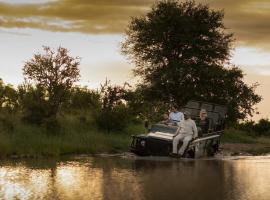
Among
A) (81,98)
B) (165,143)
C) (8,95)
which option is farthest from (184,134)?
(8,95)

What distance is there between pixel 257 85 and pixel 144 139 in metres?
33.7

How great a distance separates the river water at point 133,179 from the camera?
15.1 meters

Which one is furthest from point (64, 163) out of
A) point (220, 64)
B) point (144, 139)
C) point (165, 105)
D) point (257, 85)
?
point (257, 85)

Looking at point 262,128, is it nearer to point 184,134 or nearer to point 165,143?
point 165,143

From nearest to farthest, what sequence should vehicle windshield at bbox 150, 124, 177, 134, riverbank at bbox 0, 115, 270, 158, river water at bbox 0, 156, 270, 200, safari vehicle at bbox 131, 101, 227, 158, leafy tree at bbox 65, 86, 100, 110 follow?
1. river water at bbox 0, 156, 270, 200
2. riverbank at bbox 0, 115, 270, 158
3. safari vehicle at bbox 131, 101, 227, 158
4. vehicle windshield at bbox 150, 124, 177, 134
5. leafy tree at bbox 65, 86, 100, 110

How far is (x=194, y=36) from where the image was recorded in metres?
54.9

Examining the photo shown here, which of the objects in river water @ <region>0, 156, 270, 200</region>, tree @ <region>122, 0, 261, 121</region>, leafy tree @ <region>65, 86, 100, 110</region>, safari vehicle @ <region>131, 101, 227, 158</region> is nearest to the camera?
river water @ <region>0, 156, 270, 200</region>

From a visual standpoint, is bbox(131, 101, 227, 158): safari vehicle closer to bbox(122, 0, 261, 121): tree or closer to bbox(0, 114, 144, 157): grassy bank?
bbox(0, 114, 144, 157): grassy bank

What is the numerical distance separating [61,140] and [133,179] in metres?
12.7

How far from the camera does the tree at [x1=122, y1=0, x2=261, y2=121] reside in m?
54.0

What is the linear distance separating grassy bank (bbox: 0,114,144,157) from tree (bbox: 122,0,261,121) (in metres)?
17.4

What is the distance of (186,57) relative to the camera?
54.7 meters

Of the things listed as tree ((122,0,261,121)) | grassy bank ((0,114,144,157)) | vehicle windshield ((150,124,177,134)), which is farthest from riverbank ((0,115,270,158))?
tree ((122,0,261,121))

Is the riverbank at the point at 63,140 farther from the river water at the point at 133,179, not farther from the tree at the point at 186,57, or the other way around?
the tree at the point at 186,57
